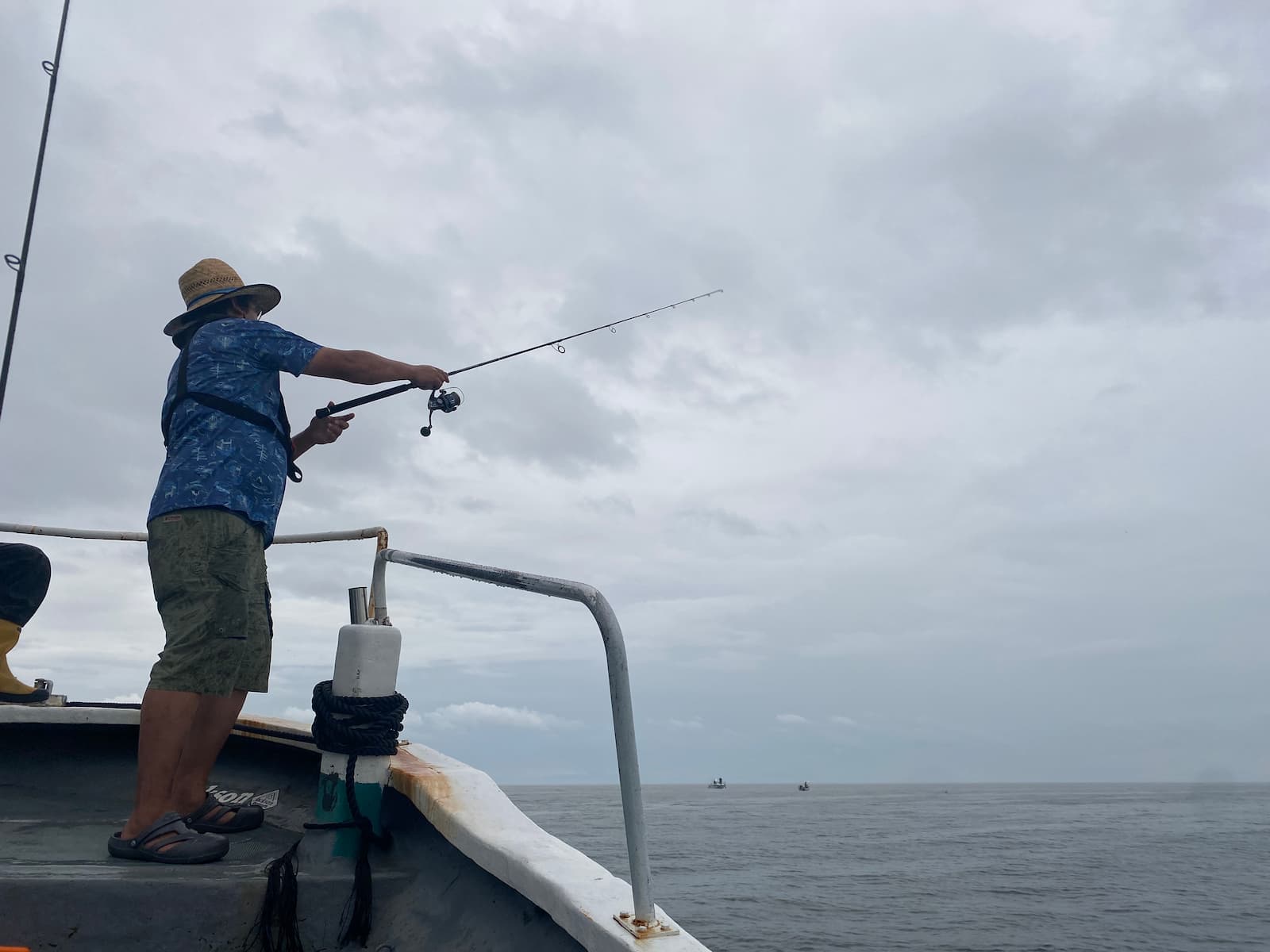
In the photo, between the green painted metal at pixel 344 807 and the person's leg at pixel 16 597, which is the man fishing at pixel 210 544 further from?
the person's leg at pixel 16 597

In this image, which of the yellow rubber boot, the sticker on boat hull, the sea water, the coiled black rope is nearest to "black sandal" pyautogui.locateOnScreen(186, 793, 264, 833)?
the sticker on boat hull

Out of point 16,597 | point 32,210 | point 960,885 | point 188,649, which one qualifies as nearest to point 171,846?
point 188,649

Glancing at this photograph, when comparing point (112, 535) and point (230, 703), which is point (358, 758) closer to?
point (230, 703)

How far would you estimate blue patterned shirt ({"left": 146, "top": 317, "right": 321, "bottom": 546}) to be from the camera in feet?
8.45

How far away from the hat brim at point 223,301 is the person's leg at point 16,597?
196 centimetres

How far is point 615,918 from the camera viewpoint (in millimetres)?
1505

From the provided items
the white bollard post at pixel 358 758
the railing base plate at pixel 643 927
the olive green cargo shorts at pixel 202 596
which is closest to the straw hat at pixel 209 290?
the olive green cargo shorts at pixel 202 596

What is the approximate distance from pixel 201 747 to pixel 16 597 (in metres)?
2.20

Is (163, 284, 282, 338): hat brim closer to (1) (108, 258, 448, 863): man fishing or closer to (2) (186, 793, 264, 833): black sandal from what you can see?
(1) (108, 258, 448, 863): man fishing

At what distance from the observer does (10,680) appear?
4109mm

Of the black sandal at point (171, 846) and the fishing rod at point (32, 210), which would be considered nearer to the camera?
the black sandal at point (171, 846)

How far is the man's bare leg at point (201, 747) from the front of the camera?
100 inches

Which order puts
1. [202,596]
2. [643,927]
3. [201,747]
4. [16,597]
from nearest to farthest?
[643,927] → [202,596] → [201,747] → [16,597]

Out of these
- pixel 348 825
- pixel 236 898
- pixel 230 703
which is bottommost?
pixel 236 898
